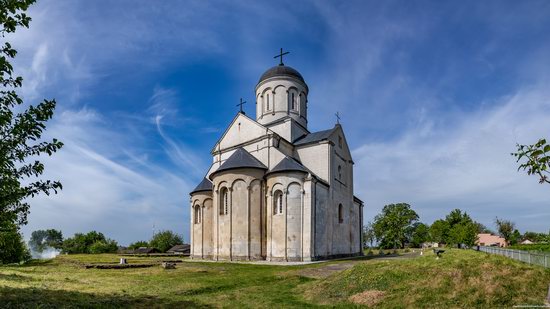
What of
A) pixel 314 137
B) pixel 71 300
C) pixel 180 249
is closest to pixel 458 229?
pixel 314 137

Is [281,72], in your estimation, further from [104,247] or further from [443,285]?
[104,247]

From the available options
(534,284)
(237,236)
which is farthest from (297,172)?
(534,284)

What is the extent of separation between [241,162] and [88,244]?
4936 cm

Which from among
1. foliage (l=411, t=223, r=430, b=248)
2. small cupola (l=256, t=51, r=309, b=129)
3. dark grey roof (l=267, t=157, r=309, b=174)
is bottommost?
foliage (l=411, t=223, r=430, b=248)

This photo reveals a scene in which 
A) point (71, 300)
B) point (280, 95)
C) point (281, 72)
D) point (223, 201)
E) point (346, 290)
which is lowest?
point (346, 290)

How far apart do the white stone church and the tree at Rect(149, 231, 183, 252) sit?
88.8 feet

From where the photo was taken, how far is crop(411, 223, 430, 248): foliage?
85.6 meters

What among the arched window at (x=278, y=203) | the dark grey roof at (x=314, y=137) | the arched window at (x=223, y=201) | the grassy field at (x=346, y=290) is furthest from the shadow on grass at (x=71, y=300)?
the dark grey roof at (x=314, y=137)

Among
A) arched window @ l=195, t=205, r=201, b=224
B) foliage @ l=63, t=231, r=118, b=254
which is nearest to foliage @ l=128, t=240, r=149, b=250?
foliage @ l=63, t=231, r=118, b=254

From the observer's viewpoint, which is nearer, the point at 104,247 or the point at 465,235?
the point at 465,235

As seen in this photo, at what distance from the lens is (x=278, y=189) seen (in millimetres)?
29844

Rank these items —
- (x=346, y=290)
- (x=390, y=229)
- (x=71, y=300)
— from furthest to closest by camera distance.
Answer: (x=390, y=229) → (x=346, y=290) → (x=71, y=300)

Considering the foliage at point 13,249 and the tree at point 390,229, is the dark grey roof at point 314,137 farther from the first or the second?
the tree at point 390,229

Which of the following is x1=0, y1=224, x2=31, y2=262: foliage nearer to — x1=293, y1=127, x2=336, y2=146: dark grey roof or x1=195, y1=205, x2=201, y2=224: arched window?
x1=195, y1=205, x2=201, y2=224: arched window
